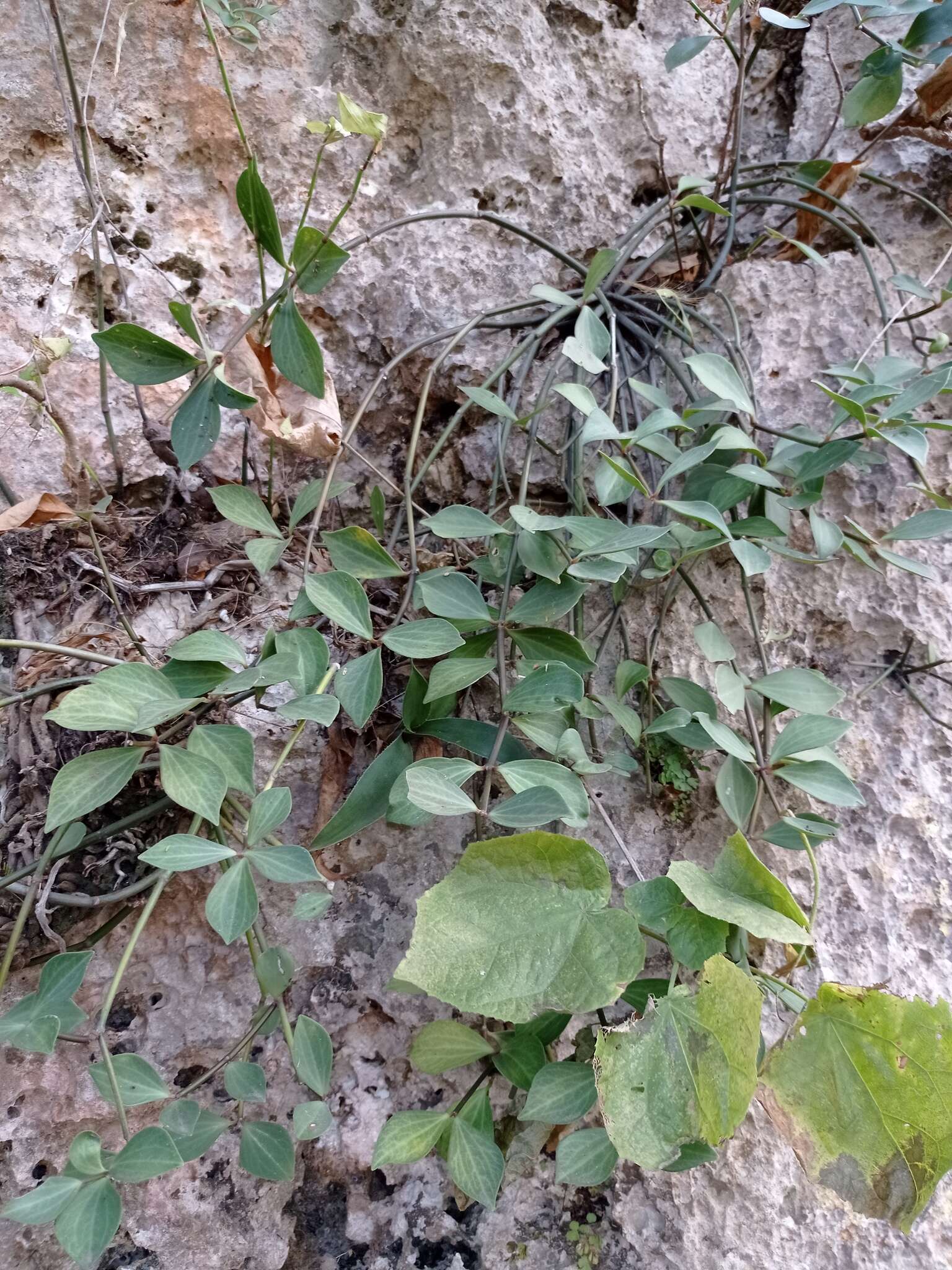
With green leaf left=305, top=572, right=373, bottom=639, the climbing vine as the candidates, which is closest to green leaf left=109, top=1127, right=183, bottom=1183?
the climbing vine

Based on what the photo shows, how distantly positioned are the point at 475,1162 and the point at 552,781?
1.17 ft

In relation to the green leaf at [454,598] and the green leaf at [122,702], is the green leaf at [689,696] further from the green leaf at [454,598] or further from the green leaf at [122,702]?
the green leaf at [122,702]

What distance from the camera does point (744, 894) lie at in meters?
0.66

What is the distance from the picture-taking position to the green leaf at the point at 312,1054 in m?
0.65

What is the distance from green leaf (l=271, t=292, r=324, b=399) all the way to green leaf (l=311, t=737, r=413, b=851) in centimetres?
37

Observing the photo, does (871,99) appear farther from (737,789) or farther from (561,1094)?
(561,1094)

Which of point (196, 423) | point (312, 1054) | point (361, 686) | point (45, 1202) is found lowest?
point (45, 1202)

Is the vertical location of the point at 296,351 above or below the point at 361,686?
above

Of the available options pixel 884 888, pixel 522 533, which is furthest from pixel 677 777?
pixel 522 533

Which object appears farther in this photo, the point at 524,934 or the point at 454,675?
the point at 454,675

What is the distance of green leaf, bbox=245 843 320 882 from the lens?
61cm

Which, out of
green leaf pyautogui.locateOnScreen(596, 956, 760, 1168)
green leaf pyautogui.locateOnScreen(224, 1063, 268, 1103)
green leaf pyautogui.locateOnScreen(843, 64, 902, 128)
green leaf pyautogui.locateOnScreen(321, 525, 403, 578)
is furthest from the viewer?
green leaf pyautogui.locateOnScreen(843, 64, 902, 128)

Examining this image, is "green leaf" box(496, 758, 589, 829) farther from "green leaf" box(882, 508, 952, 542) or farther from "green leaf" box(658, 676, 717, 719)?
"green leaf" box(882, 508, 952, 542)

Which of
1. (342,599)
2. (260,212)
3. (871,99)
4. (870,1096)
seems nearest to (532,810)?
(342,599)
